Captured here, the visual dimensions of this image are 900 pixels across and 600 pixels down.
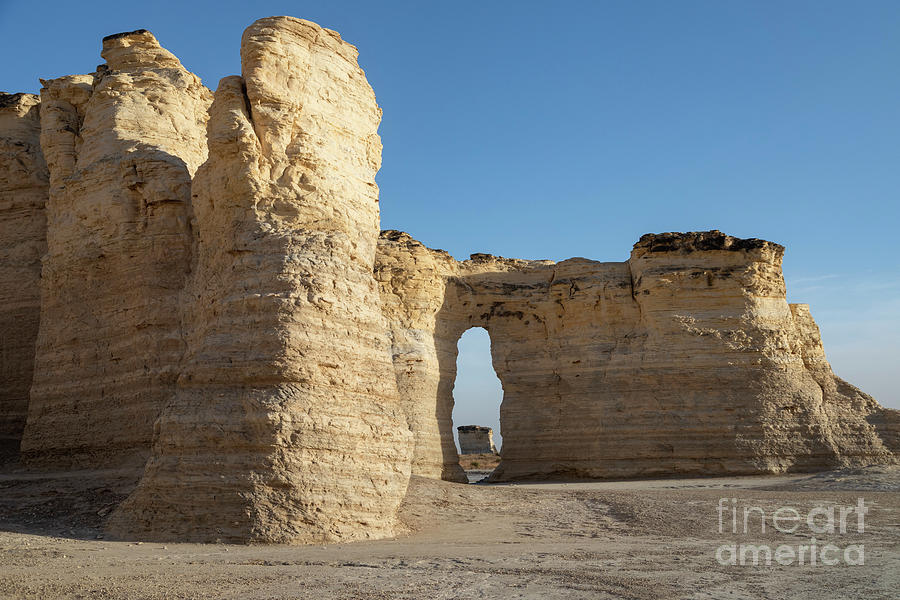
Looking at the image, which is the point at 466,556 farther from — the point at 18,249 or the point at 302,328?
the point at 18,249

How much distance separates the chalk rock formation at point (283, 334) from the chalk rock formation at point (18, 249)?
483cm

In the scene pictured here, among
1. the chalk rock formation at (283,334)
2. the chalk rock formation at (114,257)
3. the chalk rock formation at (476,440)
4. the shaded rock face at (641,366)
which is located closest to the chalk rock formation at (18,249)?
the chalk rock formation at (114,257)

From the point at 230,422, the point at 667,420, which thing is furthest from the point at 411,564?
the point at 667,420

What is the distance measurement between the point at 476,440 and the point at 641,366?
16.9m

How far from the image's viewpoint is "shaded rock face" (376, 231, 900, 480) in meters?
18.5

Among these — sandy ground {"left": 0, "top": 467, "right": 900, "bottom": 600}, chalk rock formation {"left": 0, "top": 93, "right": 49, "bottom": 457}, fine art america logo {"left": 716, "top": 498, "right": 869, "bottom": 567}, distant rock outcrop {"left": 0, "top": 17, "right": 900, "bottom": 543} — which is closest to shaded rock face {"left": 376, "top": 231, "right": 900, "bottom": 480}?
distant rock outcrop {"left": 0, "top": 17, "right": 900, "bottom": 543}

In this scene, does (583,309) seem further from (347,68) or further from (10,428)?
(10,428)

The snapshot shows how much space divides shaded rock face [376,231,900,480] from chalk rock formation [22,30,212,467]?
7268 millimetres

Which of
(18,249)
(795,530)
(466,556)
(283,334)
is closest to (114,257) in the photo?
(18,249)

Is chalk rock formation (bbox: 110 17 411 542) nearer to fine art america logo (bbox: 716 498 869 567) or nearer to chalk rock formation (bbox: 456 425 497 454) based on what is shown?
fine art america logo (bbox: 716 498 869 567)

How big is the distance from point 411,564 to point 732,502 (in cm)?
762

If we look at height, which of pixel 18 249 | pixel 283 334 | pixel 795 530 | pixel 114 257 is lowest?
pixel 795 530

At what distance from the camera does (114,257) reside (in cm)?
1273

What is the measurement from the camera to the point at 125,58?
47.0ft
